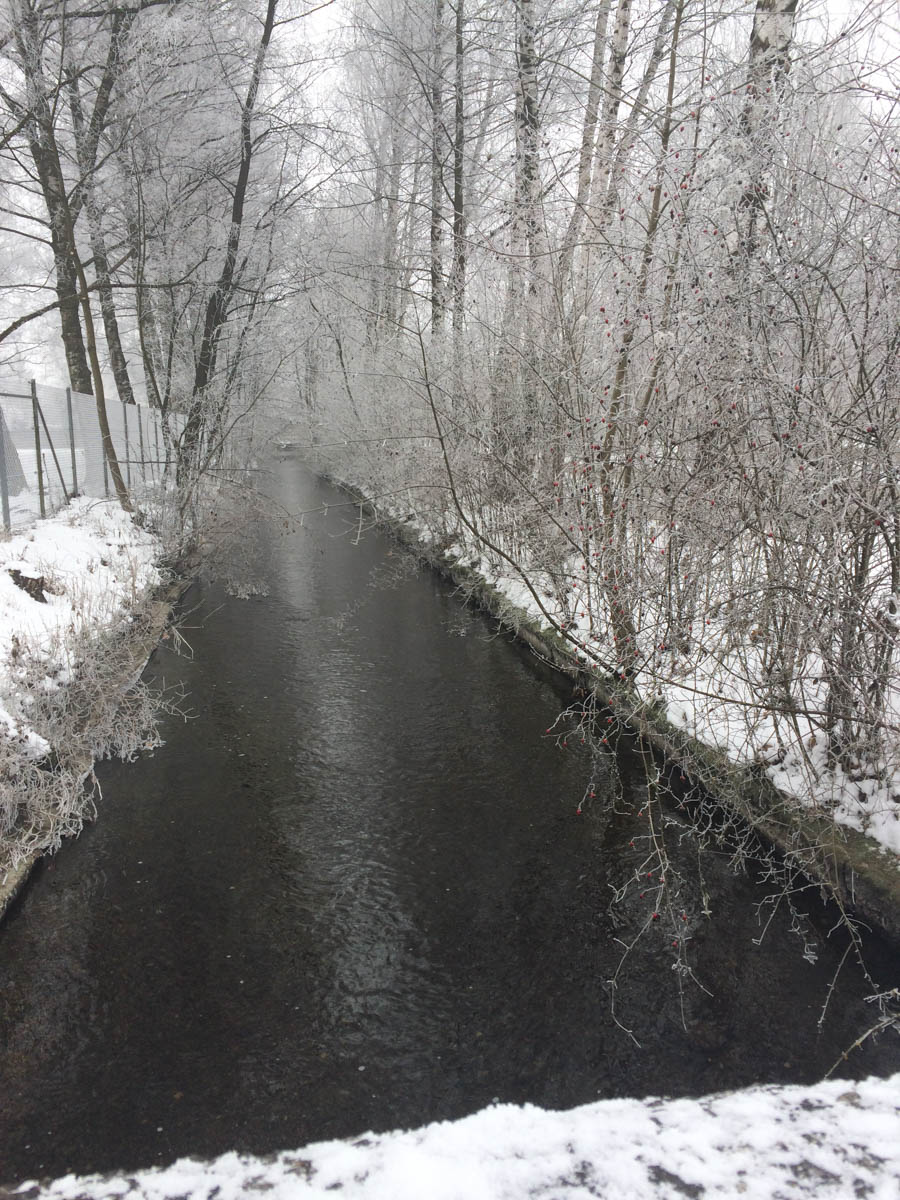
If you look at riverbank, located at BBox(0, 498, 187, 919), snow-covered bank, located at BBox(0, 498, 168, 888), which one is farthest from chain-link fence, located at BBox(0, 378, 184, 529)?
snow-covered bank, located at BBox(0, 498, 168, 888)

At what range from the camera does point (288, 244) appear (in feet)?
48.9

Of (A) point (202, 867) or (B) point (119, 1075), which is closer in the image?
(B) point (119, 1075)

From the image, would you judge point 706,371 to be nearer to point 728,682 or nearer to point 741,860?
point 728,682

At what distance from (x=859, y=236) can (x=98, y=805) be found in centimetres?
587

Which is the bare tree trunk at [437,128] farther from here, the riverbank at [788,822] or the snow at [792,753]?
the snow at [792,753]

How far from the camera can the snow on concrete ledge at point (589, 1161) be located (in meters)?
3.09

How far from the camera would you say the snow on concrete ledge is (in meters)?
3.09

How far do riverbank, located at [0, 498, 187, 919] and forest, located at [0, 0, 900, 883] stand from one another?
10.9 ft

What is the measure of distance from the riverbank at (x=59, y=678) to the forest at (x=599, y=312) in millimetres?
3320

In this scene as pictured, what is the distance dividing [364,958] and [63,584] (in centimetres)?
543

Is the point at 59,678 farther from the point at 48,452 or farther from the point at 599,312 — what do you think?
the point at 48,452

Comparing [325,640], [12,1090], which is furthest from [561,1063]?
[325,640]

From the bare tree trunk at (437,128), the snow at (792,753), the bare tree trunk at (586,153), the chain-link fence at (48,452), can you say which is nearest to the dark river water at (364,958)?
the snow at (792,753)

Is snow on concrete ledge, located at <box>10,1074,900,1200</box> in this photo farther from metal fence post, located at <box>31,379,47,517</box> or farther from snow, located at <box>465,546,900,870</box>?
metal fence post, located at <box>31,379,47,517</box>
